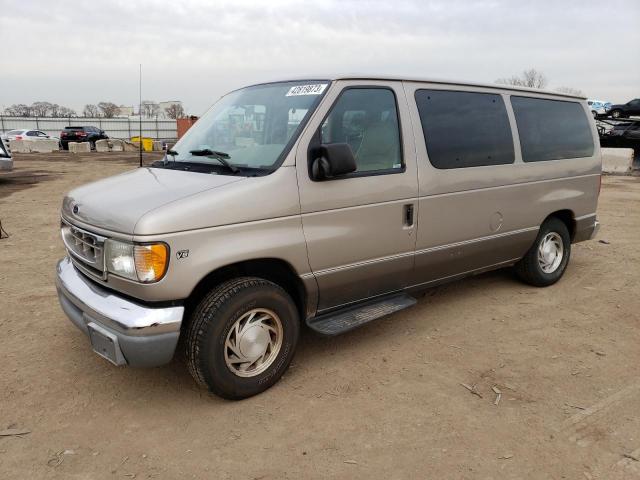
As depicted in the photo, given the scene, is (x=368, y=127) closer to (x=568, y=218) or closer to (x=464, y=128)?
(x=464, y=128)

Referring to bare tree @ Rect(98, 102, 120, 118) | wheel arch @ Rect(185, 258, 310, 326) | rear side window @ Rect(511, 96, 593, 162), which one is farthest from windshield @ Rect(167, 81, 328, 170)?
bare tree @ Rect(98, 102, 120, 118)

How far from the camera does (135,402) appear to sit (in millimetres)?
3270

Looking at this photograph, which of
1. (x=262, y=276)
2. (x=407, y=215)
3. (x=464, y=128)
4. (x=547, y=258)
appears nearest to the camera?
(x=262, y=276)

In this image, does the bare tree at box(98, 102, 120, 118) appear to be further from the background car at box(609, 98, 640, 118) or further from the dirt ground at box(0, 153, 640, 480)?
the dirt ground at box(0, 153, 640, 480)

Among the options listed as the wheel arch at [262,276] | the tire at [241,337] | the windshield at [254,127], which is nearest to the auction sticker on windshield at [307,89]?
the windshield at [254,127]

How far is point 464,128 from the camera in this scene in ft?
14.0

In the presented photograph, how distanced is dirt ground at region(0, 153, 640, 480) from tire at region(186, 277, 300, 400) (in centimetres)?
17

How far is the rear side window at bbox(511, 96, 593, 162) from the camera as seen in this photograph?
15.8ft

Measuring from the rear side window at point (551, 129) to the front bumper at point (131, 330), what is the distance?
3.59 metres

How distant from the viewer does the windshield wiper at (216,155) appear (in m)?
3.31

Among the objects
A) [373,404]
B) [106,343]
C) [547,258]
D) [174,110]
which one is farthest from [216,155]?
[174,110]

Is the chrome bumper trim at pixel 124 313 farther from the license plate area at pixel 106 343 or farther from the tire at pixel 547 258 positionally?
the tire at pixel 547 258

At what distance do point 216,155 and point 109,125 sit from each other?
4732cm

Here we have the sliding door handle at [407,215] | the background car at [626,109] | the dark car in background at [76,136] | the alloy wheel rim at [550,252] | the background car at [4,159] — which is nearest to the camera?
the sliding door handle at [407,215]
